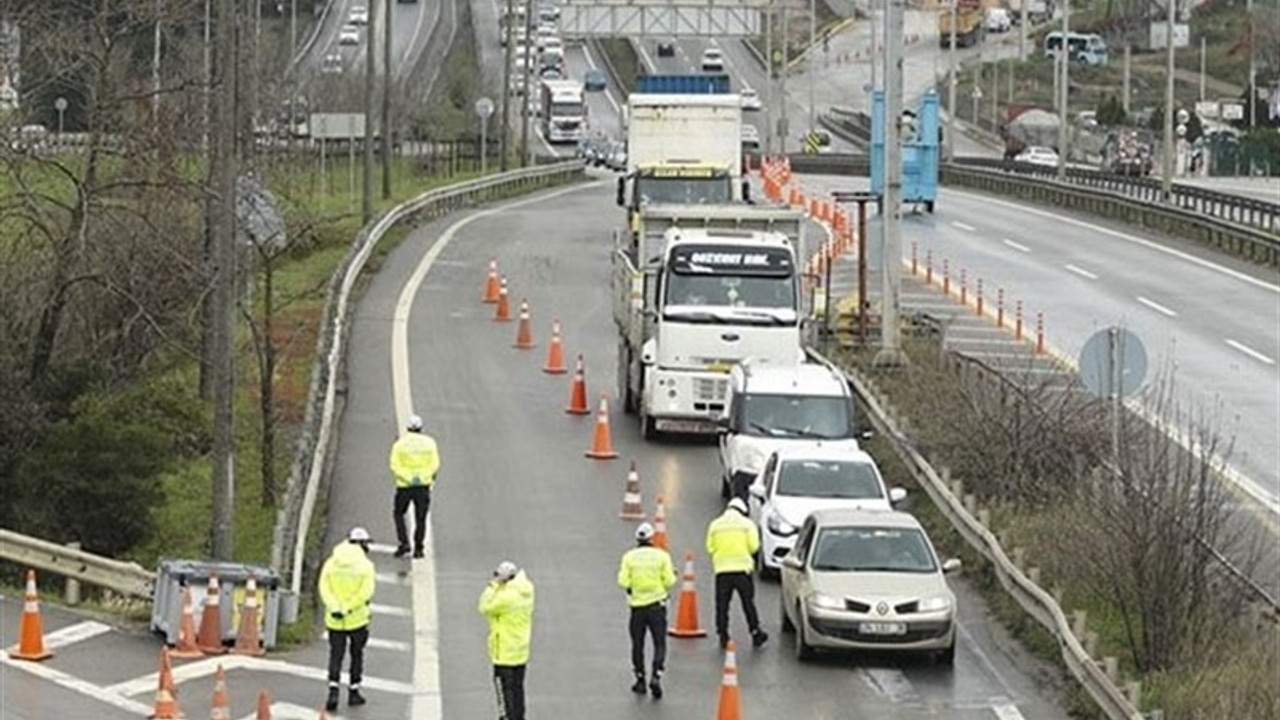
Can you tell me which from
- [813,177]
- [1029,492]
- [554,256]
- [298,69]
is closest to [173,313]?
[1029,492]

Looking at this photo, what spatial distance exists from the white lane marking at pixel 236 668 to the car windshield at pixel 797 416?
9600mm

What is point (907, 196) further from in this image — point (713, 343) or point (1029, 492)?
point (1029, 492)

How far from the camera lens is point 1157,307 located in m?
54.0

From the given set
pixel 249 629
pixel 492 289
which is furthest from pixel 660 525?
pixel 492 289

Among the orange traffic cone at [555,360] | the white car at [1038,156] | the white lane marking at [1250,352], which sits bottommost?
the white lane marking at [1250,352]

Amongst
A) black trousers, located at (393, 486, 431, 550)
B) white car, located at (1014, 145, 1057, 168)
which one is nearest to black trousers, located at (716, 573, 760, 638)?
black trousers, located at (393, 486, 431, 550)

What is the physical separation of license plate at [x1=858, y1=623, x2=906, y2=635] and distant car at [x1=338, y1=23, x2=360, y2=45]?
101m

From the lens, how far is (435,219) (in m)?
69.4

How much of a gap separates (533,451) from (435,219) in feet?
109

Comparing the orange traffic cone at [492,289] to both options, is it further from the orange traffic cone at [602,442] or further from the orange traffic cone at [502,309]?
the orange traffic cone at [602,442]

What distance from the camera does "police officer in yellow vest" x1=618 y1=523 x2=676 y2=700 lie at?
23641mm

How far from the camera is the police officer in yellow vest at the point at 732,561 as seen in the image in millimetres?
25484

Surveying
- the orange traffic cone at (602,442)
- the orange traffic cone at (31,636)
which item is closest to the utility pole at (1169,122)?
the orange traffic cone at (602,442)

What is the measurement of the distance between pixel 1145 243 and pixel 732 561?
44.8m
